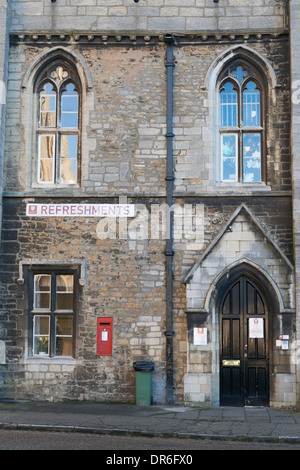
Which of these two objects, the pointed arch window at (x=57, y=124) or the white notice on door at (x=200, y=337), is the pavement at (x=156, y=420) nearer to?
the white notice on door at (x=200, y=337)

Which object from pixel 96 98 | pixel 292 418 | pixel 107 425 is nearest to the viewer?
pixel 107 425

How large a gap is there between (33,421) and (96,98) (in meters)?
7.16

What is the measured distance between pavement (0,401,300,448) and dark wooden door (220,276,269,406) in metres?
0.44

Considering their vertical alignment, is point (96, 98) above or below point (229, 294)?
above

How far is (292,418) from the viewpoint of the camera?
438 inches

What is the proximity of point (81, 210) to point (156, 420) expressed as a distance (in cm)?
491

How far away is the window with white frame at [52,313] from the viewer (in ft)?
42.7

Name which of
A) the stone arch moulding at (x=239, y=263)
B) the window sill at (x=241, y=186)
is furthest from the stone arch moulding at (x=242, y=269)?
the window sill at (x=241, y=186)

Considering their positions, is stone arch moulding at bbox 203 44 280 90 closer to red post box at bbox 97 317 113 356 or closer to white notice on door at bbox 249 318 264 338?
white notice on door at bbox 249 318 264 338

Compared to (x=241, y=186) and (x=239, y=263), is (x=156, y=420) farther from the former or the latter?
(x=241, y=186)

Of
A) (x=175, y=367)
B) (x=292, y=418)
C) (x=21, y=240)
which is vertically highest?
(x=21, y=240)

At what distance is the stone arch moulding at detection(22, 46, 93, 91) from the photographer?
13.4 meters

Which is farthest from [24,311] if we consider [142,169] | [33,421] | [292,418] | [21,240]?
[292,418]

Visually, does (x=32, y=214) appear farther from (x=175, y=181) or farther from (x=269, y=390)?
(x=269, y=390)
